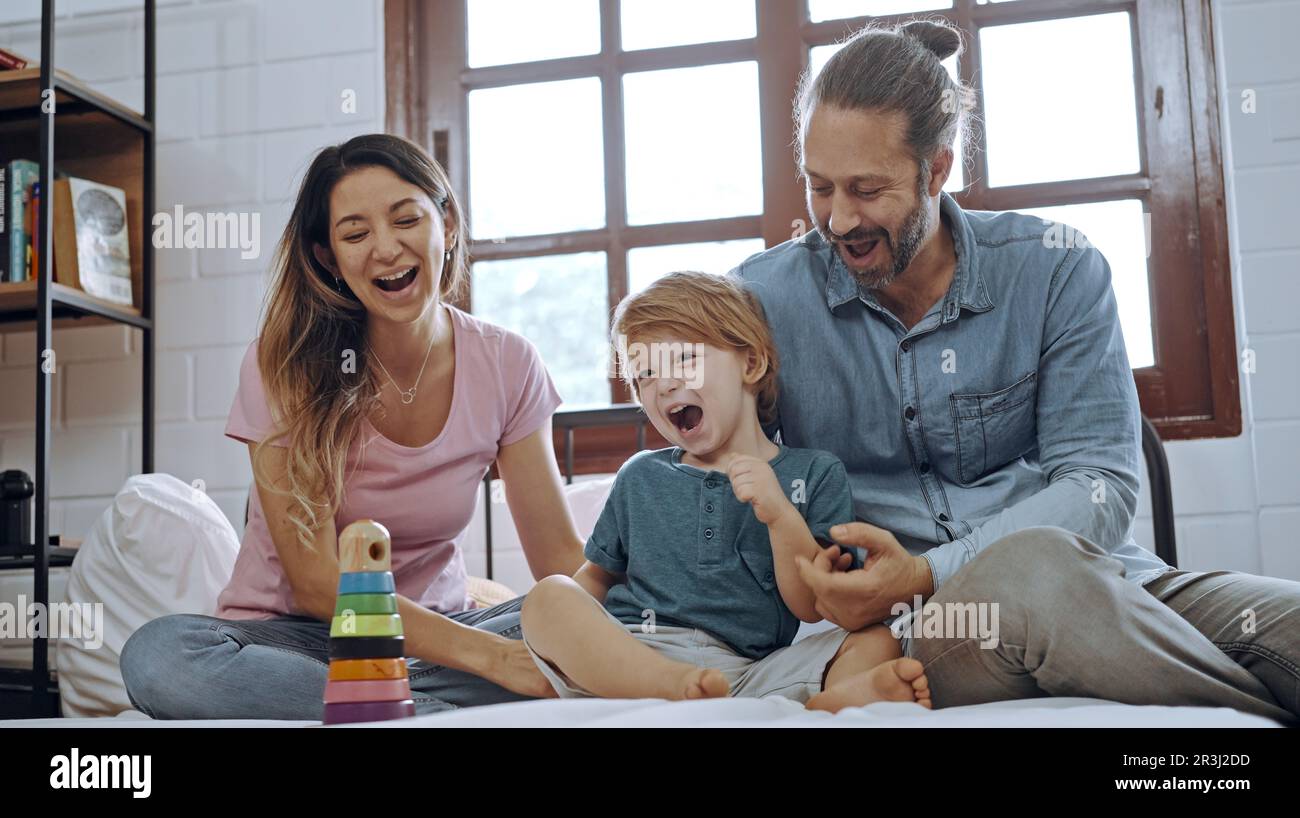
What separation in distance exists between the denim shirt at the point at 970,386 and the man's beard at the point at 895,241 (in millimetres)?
35

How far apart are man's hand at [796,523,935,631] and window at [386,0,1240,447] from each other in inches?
50.0

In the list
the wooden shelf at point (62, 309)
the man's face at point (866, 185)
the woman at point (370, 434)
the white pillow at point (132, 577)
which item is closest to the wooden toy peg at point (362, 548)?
the woman at point (370, 434)

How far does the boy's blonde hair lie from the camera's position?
4.68 feet

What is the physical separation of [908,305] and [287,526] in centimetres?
79

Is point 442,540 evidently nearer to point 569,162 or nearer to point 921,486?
point 921,486

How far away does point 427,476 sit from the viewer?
5.17ft

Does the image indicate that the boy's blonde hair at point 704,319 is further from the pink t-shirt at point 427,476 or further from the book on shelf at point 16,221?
the book on shelf at point 16,221

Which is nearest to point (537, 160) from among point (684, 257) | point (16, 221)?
point (684, 257)

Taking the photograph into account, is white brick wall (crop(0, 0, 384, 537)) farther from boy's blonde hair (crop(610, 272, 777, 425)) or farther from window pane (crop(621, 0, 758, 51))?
boy's blonde hair (crop(610, 272, 777, 425))

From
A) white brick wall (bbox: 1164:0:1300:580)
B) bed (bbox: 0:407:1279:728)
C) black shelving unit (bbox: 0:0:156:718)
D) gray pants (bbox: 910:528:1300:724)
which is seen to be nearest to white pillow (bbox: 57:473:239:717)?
bed (bbox: 0:407:1279:728)

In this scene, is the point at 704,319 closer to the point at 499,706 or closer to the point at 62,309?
the point at 499,706

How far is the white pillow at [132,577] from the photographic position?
1875 mm
